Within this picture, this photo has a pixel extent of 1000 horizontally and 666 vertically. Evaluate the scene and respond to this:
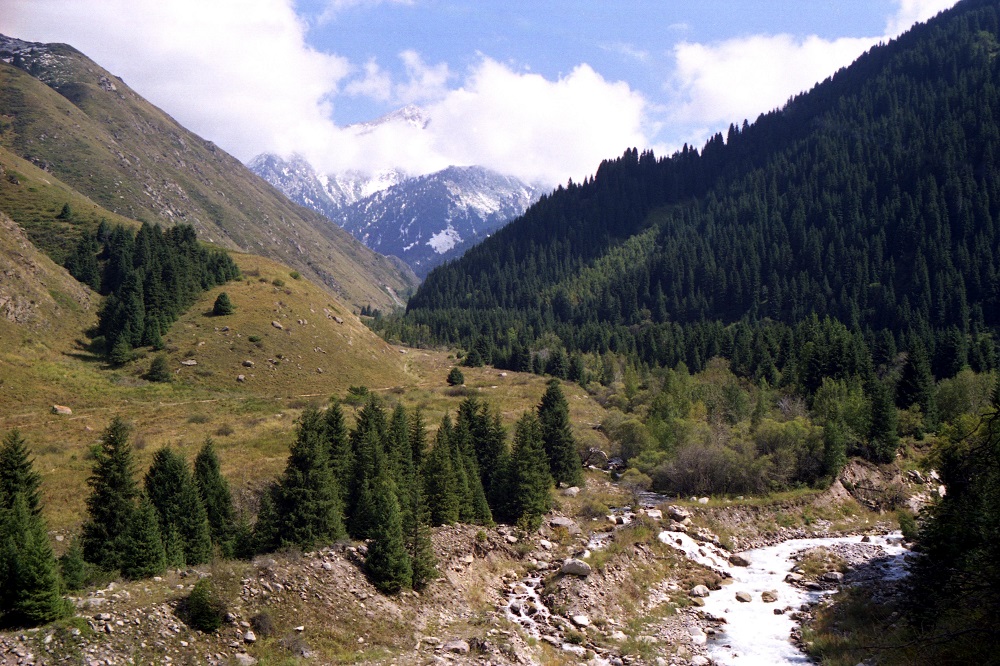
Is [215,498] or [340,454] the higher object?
[340,454]

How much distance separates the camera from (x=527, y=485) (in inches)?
2100

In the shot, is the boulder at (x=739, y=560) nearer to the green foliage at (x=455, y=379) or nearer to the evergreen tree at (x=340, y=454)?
the evergreen tree at (x=340, y=454)

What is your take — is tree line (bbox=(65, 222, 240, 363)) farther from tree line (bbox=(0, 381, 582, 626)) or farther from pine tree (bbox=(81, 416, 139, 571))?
pine tree (bbox=(81, 416, 139, 571))

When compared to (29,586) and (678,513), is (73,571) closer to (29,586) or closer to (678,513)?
(29,586)

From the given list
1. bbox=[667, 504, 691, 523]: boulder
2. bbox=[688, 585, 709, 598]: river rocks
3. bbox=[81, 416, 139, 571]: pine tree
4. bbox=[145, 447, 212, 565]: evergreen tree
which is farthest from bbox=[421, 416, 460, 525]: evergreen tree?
bbox=[667, 504, 691, 523]: boulder

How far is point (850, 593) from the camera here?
41438mm

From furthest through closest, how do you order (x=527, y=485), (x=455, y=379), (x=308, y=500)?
(x=455, y=379)
(x=527, y=485)
(x=308, y=500)

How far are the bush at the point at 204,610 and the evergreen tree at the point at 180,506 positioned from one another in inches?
311

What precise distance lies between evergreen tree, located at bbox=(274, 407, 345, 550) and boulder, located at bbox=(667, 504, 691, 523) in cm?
2944

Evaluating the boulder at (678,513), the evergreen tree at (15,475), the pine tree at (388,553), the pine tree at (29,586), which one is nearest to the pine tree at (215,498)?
the evergreen tree at (15,475)

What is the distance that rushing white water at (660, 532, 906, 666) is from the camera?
3506cm

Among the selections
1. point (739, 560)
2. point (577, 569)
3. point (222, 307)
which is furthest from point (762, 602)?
point (222, 307)

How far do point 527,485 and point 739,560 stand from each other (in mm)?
18137

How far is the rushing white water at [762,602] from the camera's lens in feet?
115
